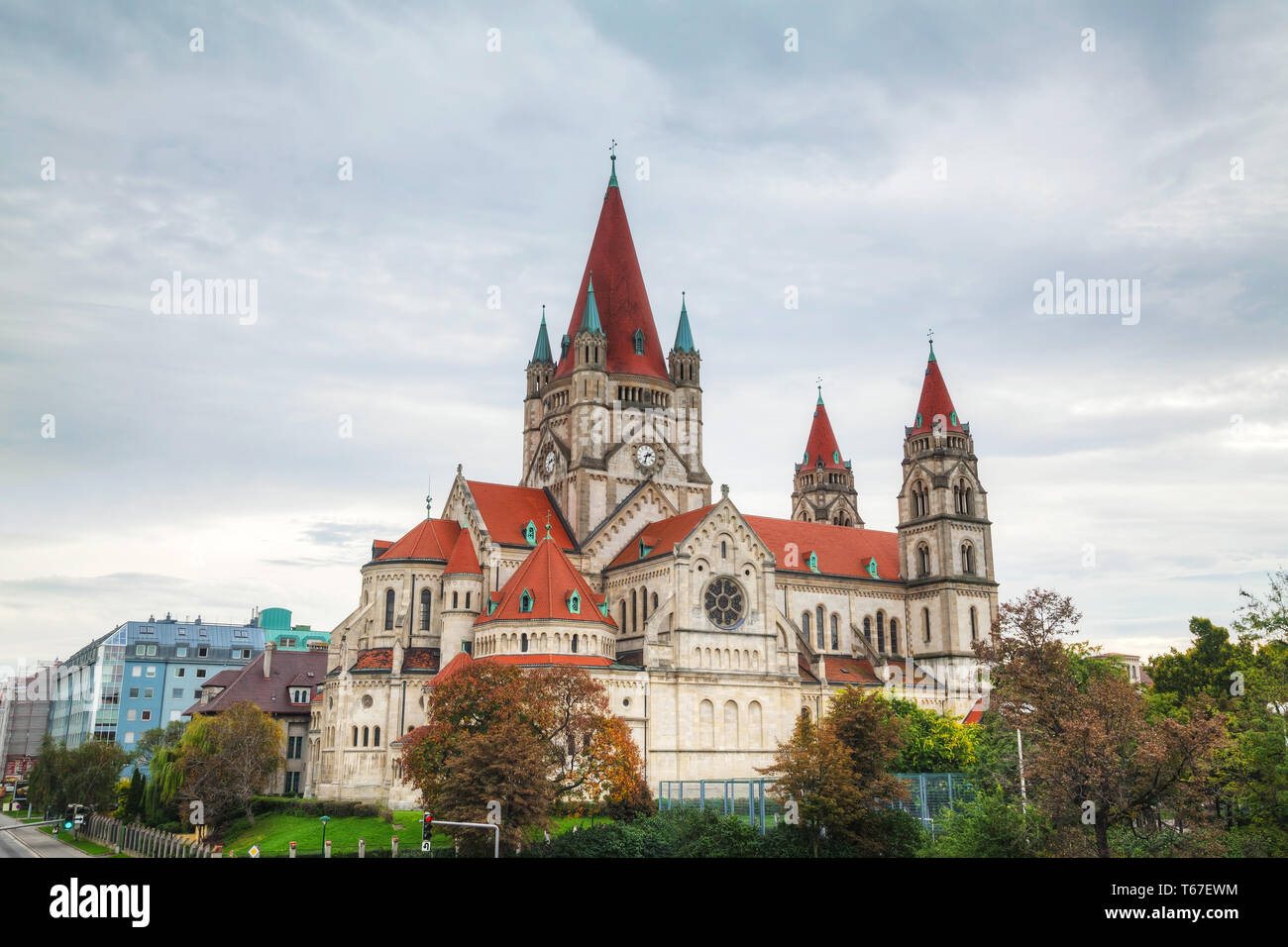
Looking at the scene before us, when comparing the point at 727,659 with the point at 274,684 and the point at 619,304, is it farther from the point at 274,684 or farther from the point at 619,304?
the point at 274,684

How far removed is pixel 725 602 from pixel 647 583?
18.8ft

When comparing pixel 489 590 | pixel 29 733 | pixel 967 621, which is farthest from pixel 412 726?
pixel 29 733

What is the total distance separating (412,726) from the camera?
69.1 m

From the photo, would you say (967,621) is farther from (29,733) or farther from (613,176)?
(29,733)

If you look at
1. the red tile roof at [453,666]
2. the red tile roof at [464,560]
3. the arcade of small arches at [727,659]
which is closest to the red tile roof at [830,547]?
the arcade of small arches at [727,659]

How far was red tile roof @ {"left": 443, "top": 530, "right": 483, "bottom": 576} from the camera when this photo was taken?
74.8 meters

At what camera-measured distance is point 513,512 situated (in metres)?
80.5

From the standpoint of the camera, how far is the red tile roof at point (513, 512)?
78250 mm

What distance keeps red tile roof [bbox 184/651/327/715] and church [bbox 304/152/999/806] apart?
326 inches

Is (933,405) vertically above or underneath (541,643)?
above

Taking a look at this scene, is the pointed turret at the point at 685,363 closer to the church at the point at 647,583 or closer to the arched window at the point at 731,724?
the church at the point at 647,583

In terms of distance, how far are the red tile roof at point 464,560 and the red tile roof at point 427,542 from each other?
1.40 m

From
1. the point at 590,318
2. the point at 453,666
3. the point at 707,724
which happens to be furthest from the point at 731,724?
the point at 590,318
